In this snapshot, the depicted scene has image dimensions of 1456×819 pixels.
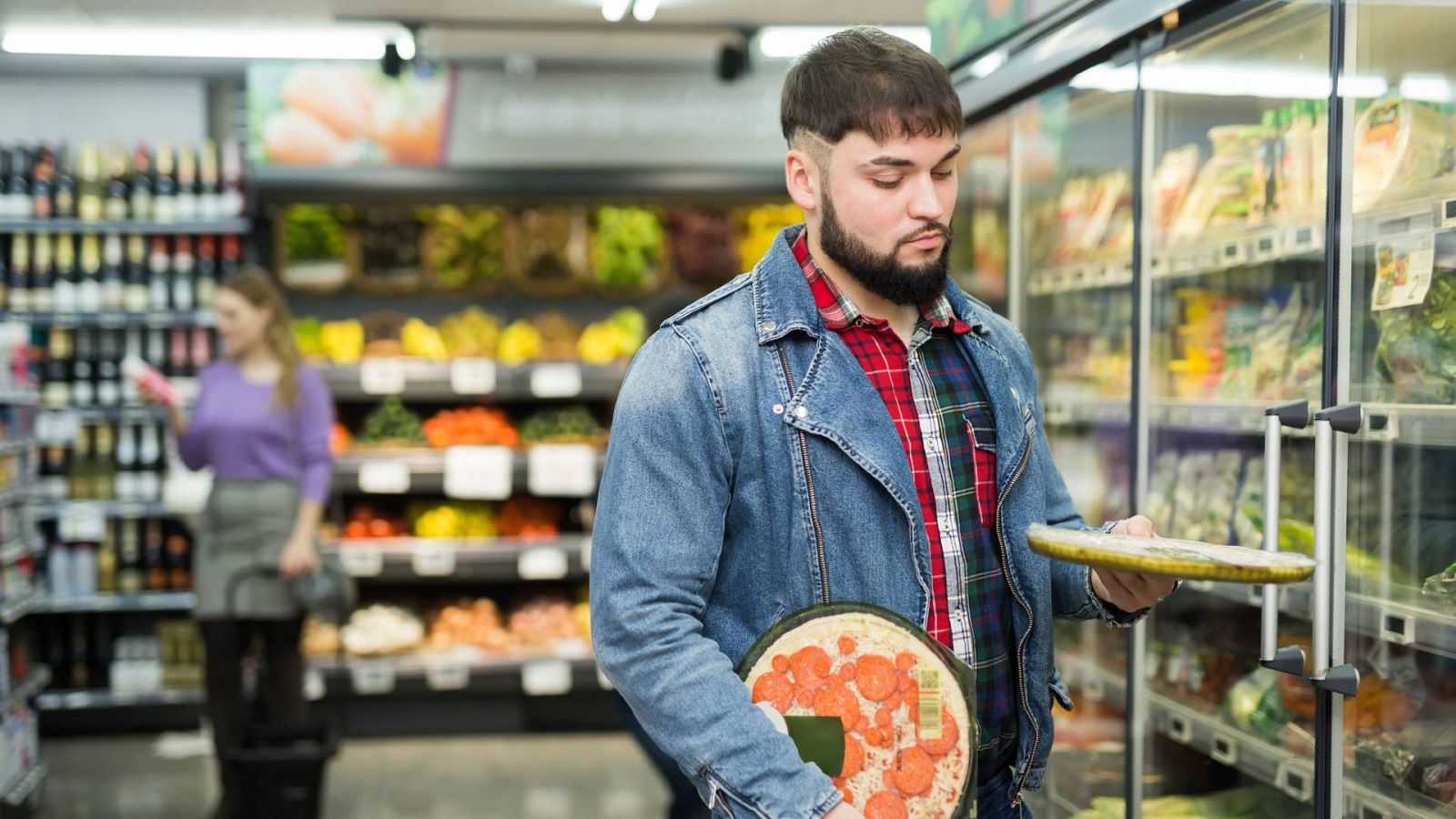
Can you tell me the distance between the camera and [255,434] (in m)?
4.63

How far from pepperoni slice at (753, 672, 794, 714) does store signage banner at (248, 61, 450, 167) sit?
533cm

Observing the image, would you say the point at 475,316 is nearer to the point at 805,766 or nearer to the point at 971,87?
the point at 971,87

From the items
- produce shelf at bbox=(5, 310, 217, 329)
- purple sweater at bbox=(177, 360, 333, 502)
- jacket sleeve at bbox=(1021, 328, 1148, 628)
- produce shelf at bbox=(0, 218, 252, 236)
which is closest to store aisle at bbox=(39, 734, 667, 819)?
purple sweater at bbox=(177, 360, 333, 502)

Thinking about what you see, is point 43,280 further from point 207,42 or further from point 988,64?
point 988,64

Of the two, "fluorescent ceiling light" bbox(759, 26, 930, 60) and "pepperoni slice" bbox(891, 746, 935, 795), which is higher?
"fluorescent ceiling light" bbox(759, 26, 930, 60)

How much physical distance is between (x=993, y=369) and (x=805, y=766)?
62 centimetres

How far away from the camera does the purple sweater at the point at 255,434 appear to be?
462 centimetres

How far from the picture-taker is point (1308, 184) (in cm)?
267

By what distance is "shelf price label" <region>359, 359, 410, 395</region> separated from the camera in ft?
20.6

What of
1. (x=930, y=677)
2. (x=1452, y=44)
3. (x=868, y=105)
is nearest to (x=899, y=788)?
(x=930, y=677)

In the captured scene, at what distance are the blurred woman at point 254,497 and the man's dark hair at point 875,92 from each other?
3.42m

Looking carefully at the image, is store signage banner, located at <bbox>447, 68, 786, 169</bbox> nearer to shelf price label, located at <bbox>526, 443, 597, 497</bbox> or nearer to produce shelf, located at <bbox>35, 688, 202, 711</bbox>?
shelf price label, located at <bbox>526, 443, 597, 497</bbox>

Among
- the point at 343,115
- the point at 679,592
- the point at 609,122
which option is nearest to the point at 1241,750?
the point at 679,592

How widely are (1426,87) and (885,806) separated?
1.60 meters
